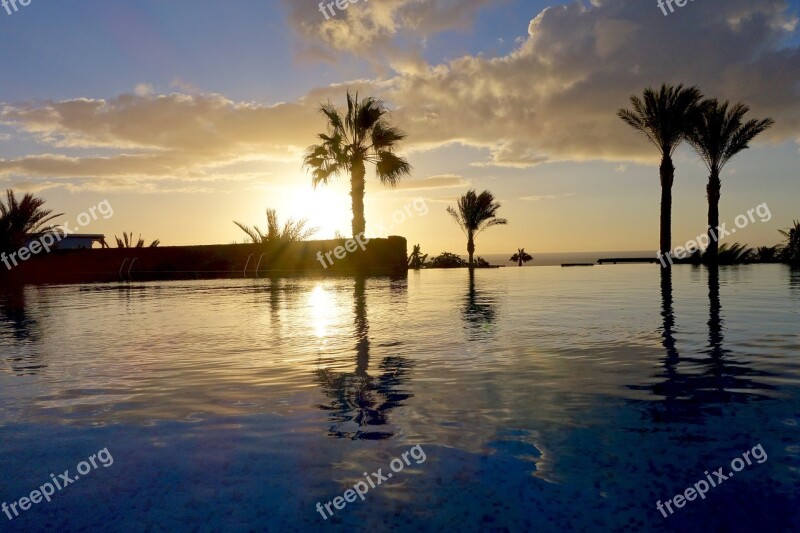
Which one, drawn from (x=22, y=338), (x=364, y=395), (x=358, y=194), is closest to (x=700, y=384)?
(x=364, y=395)

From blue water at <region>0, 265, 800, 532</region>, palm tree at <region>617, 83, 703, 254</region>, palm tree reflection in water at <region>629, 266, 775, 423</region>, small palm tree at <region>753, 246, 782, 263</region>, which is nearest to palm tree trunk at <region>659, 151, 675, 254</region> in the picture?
palm tree at <region>617, 83, 703, 254</region>

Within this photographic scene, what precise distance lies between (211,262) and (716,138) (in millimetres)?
23315

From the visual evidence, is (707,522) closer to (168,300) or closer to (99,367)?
(99,367)

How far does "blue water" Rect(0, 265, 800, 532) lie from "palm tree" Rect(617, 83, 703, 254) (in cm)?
2109

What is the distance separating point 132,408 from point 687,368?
3.67 m

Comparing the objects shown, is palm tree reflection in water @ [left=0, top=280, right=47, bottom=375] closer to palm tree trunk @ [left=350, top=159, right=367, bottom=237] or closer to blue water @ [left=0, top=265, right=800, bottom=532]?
blue water @ [left=0, top=265, right=800, bottom=532]

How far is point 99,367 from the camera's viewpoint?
181 inches

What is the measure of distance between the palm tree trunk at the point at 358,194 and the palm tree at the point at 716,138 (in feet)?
47.9

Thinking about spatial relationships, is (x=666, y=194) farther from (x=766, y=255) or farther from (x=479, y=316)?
(x=479, y=316)

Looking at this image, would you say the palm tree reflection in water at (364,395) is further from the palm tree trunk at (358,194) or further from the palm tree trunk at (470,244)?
the palm tree trunk at (470,244)

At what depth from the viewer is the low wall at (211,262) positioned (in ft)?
78.5

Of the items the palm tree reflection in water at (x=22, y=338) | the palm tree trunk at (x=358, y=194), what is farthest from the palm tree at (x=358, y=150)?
the palm tree reflection in water at (x=22, y=338)

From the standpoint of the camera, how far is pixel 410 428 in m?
2.85

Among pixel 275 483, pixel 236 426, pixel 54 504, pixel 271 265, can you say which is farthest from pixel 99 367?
pixel 271 265
